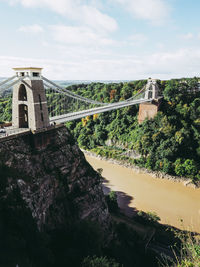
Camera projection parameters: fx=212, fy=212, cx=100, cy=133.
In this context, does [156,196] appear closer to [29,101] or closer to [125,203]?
[125,203]

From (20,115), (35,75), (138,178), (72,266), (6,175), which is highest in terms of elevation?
(35,75)

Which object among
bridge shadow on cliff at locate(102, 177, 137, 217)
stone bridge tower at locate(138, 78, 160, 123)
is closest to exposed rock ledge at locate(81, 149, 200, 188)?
bridge shadow on cliff at locate(102, 177, 137, 217)

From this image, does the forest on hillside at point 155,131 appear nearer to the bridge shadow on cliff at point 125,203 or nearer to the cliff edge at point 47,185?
the bridge shadow on cliff at point 125,203

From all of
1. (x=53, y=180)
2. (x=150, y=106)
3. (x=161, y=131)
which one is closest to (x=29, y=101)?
(x=53, y=180)

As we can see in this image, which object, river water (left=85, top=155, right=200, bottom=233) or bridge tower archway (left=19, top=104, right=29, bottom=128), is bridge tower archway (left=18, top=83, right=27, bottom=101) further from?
river water (left=85, top=155, right=200, bottom=233)

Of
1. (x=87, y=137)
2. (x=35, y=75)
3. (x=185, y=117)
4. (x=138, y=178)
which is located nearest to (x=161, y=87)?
(x=185, y=117)

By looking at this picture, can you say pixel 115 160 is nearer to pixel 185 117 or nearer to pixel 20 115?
pixel 185 117

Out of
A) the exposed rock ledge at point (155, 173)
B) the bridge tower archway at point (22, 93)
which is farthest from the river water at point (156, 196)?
the bridge tower archway at point (22, 93)
